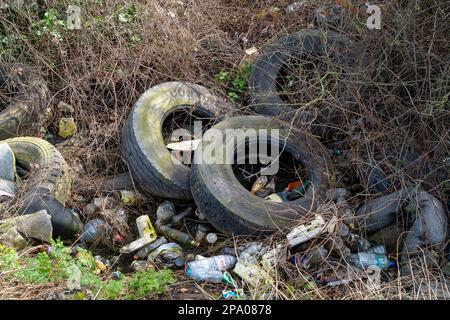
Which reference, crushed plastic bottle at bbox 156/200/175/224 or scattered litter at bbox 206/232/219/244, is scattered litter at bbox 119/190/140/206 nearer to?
crushed plastic bottle at bbox 156/200/175/224

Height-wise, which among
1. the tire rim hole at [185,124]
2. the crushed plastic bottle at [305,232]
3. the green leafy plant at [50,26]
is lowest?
the crushed plastic bottle at [305,232]

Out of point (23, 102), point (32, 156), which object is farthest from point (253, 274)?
point (23, 102)

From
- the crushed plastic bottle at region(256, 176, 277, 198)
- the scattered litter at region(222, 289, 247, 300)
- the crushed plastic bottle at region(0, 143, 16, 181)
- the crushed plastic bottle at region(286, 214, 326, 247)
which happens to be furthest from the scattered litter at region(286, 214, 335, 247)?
the crushed plastic bottle at region(0, 143, 16, 181)

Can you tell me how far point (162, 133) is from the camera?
4.83m

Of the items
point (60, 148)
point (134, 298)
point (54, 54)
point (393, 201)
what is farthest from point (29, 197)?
point (393, 201)

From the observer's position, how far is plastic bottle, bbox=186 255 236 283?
355cm

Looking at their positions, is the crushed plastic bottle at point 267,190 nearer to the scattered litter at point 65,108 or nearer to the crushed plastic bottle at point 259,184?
the crushed plastic bottle at point 259,184

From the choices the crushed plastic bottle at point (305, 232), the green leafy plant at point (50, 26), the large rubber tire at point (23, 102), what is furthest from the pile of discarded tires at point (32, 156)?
the crushed plastic bottle at point (305, 232)

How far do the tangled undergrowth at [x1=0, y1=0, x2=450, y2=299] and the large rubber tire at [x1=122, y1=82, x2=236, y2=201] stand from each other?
253 mm

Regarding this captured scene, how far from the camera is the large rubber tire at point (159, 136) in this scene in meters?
4.26

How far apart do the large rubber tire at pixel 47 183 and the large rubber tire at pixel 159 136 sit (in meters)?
0.56

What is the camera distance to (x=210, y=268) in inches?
141

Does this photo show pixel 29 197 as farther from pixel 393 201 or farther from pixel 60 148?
→ pixel 393 201

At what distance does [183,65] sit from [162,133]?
28.7 inches
